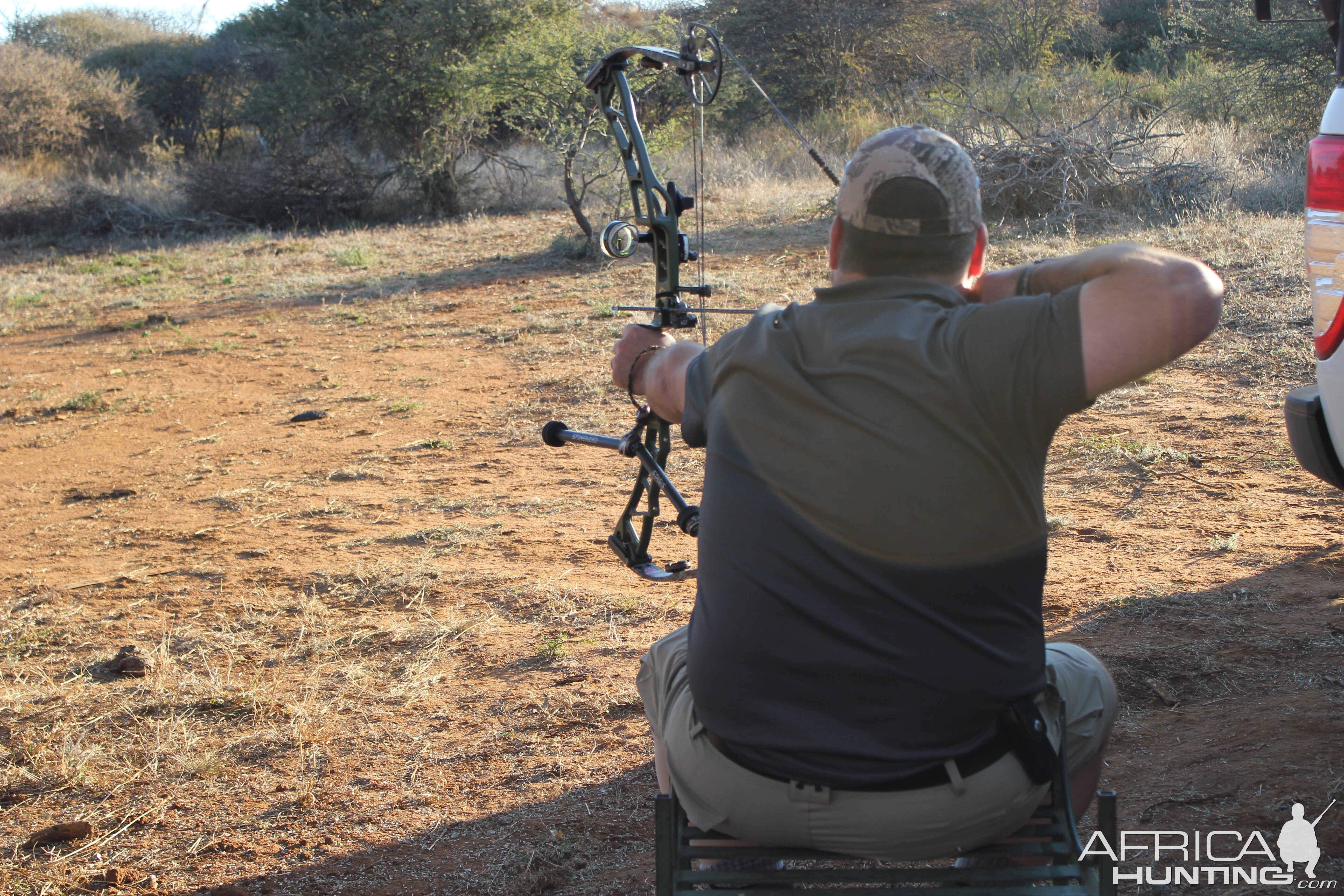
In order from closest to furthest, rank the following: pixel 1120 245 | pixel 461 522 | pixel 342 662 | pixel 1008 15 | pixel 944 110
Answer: pixel 1120 245 < pixel 342 662 < pixel 461 522 < pixel 944 110 < pixel 1008 15

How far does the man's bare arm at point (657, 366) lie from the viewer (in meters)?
1.98

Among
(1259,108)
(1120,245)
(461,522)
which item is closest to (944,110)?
(1259,108)

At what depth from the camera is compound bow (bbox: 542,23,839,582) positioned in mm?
2588

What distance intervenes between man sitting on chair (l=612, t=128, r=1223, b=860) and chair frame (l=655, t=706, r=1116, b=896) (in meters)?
0.03

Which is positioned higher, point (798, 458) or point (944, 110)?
→ point (944, 110)

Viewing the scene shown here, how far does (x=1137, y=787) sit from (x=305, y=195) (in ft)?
51.2

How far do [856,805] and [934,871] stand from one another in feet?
0.54

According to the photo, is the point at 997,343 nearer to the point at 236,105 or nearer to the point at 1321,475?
the point at 1321,475

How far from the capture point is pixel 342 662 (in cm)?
355

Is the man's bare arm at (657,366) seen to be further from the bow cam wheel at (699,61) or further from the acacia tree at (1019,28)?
the acacia tree at (1019,28)

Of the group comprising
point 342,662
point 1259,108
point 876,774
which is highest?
point 1259,108

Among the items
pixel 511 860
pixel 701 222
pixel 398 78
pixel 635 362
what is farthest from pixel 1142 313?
pixel 398 78

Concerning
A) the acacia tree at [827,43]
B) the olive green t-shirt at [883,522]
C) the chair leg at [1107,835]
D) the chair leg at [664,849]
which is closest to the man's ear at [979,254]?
the olive green t-shirt at [883,522]

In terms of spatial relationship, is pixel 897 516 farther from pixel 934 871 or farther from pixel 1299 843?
pixel 1299 843
